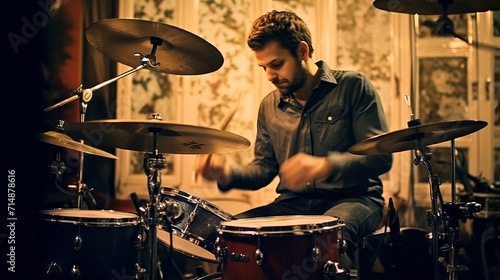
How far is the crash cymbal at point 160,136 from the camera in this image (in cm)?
193

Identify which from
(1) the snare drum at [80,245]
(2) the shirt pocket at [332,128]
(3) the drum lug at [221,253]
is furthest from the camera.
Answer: (2) the shirt pocket at [332,128]

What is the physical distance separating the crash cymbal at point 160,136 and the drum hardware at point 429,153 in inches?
20.6

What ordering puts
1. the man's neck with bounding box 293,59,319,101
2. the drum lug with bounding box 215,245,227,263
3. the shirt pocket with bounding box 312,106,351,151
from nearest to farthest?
the drum lug with bounding box 215,245,227,263
the shirt pocket with bounding box 312,106,351,151
the man's neck with bounding box 293,59,319,101

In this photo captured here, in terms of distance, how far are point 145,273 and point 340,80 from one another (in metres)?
1.21

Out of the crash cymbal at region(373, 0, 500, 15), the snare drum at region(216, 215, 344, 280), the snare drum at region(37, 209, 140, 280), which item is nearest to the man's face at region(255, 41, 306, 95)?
the crash cymbal at region(373, 0, 500, 15)

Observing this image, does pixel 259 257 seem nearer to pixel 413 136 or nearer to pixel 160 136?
pixel 160 136

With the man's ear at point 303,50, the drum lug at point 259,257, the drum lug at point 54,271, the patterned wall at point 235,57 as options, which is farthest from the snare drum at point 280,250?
the patterned wall at point 235,57

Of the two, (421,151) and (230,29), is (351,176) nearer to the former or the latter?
(421,151)

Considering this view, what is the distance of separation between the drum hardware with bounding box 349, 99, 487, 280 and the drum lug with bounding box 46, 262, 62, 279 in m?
1.20

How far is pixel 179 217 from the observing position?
2.26 meters

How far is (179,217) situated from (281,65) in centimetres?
83

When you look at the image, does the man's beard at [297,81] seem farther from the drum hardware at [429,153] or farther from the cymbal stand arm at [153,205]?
the cymbal stand arm at [153,205]

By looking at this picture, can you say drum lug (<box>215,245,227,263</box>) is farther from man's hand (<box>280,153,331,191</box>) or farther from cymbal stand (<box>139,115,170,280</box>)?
man's hand (<box>280,153,331,191</box>)

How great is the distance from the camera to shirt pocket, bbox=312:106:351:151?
2.54 metres
